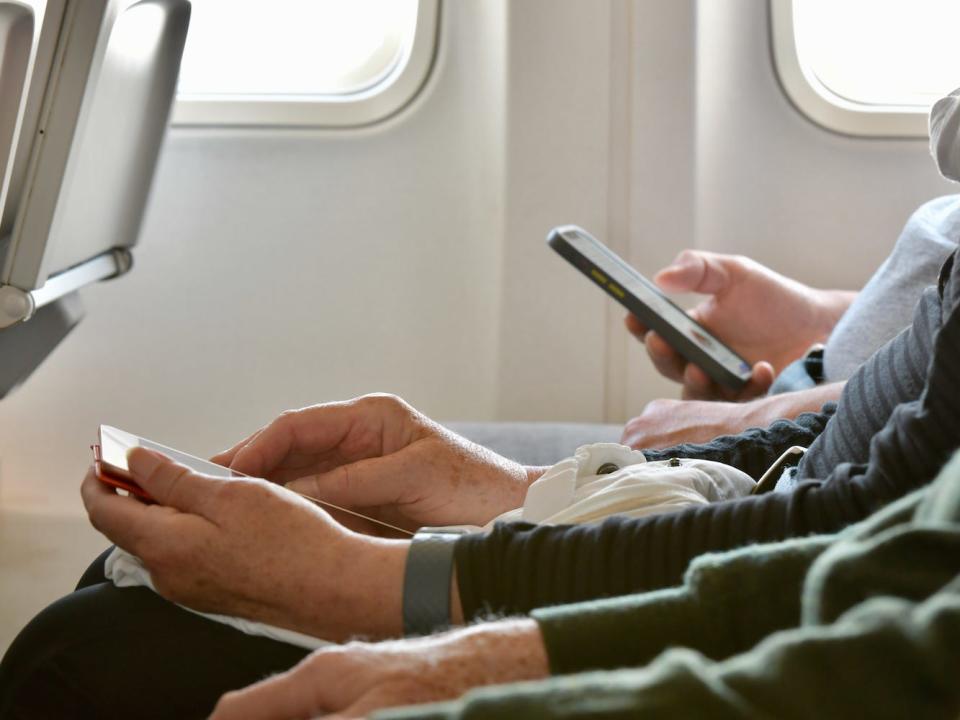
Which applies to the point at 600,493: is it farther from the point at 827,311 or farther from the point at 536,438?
the point at 827,311

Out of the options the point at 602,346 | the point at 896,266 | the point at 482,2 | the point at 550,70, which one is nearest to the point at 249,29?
the point at 482,2

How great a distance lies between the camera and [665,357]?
6.04 feet

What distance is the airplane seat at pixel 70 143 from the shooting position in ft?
4.49

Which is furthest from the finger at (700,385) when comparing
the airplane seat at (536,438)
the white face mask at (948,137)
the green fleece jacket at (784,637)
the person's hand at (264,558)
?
the green fleece jacket at (784,637)

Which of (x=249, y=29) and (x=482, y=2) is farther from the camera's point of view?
(x=249, y=29)

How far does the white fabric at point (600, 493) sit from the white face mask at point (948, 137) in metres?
0.32

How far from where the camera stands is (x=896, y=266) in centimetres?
154

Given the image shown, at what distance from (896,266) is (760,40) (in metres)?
0.81

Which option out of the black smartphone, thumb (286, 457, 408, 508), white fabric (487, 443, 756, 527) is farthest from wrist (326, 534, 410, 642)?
the black smartphone

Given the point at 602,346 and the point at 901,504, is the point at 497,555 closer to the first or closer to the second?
the point at 901,504

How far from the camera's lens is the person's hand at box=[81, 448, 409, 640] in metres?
0.74

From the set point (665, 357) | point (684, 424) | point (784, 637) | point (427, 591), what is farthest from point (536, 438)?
point (784, 637)

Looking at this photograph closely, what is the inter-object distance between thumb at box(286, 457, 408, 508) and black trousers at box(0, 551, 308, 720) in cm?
21

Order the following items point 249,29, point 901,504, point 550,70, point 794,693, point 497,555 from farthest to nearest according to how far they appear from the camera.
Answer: point 249,29
point 550,70
point 497,555
point 901,504
point 794,693
